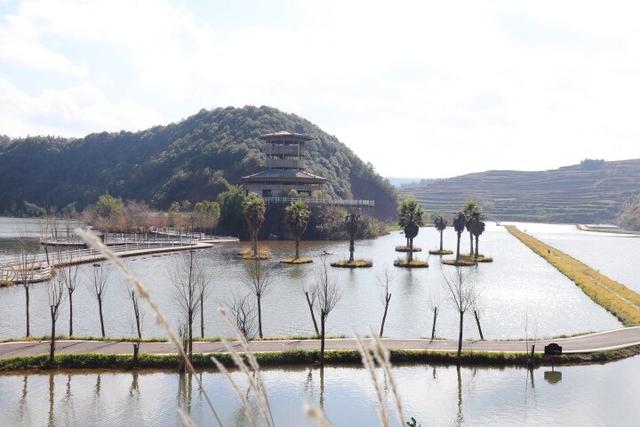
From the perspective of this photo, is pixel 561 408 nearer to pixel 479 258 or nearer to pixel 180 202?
pixel 479 258

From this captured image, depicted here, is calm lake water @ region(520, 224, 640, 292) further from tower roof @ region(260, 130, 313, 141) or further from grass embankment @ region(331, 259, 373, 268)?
tower roof @ region(260, 130, 313, 141)

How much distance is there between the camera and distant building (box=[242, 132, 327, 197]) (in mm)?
140375

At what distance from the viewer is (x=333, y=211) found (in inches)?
5226

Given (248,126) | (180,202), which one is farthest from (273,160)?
(248,126)

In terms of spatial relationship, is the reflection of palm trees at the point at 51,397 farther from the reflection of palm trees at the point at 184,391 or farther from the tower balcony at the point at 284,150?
the tower balcony at the point at 284,150

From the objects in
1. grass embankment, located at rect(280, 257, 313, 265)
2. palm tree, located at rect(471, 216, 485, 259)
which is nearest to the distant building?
palm tree, located at rect(471, 216, 485, 259)

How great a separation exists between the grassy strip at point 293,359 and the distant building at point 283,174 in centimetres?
10558

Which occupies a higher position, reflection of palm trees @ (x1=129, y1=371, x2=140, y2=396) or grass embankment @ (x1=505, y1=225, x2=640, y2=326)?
grass embankment @ (x1=505, y1=225, x2=640, y2=326)

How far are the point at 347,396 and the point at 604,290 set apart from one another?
39168mm

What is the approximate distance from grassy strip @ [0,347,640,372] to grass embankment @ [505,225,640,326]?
12.8m

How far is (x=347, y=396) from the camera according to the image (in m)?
29.4

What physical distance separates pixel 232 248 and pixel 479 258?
3678cm

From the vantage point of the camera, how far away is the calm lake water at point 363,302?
42.7 metres

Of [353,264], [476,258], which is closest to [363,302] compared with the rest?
[353,264]
